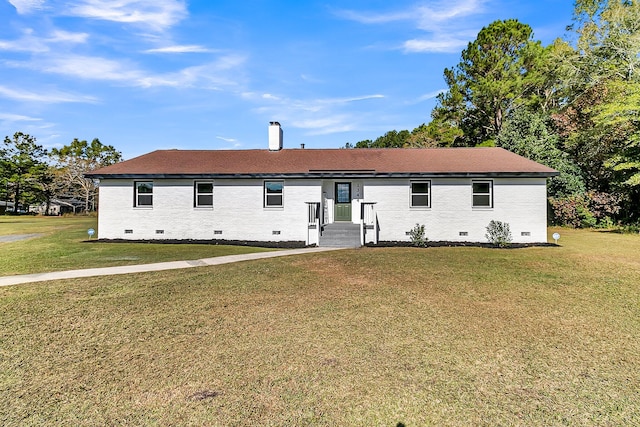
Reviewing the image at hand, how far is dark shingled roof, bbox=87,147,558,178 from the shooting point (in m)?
15.4

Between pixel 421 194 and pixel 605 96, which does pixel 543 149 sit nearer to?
pixel 605 96

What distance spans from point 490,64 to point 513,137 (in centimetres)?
1045

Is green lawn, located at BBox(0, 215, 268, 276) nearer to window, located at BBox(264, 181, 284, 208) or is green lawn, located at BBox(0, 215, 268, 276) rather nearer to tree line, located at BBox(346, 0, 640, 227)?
window, located at BBox(264, 181, 284, 208)

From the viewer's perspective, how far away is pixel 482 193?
50.5 ft

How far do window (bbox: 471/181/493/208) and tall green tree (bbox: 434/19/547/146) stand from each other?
696 inches

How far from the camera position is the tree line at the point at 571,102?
20.6 metres

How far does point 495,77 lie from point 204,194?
93.6ft

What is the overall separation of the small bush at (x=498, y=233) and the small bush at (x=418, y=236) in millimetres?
2850

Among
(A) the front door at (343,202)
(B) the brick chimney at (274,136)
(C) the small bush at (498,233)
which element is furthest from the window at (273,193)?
(C) the small bush at (498,233)

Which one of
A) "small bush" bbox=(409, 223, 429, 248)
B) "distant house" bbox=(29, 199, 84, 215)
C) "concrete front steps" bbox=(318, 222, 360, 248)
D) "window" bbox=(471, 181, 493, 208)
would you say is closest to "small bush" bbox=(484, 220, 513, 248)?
"window" bbox=(471, 181, 493, 208)

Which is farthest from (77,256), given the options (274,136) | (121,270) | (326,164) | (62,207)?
(62,207)

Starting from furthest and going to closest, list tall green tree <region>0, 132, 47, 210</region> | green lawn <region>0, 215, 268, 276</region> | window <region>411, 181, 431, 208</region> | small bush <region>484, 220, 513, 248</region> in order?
tall green tree <region>0, 132, 47, 210</region>, window <region>411, 181, 431, 208</region>, small bush <region>484, 220, 513, 248</region>, green lawn <region>0, 215, 268, 276</region>

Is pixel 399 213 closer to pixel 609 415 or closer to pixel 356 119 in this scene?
pixel 609 415

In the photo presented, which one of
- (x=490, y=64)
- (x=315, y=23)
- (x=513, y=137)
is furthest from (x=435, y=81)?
(x=315, y=23)
